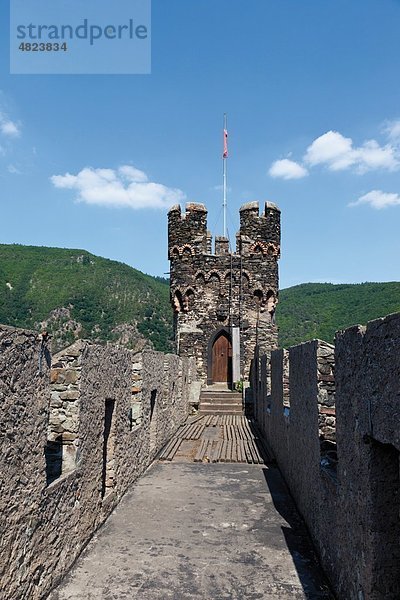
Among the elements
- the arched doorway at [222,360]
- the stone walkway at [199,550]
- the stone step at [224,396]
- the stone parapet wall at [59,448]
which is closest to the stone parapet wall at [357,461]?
the stone walkway at [199,550]

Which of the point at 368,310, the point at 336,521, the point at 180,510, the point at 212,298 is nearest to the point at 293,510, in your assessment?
the point at 180,510

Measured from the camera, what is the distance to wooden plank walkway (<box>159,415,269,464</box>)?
451 inches

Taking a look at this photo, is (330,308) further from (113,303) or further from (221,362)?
(221,362)

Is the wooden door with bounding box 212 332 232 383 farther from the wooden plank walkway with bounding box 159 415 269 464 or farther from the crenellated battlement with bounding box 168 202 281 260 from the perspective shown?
the wooden plank walkway with bounding box 159 415 269 464

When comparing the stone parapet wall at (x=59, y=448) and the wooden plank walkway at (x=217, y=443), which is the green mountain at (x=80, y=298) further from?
the stone parapet wall at (x=59, y=448)

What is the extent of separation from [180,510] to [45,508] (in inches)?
129

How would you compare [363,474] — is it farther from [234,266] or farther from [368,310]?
[368,310]

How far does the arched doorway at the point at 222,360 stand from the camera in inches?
953

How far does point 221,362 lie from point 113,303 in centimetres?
4385

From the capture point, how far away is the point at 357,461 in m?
4.23

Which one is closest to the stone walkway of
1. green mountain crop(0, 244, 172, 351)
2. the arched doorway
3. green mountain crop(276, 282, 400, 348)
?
the arched doorway

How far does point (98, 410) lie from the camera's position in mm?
6875

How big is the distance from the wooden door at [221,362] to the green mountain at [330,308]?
1088 inches

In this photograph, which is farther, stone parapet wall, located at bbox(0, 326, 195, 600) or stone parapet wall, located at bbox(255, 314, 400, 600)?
stone parapet wall, located at bbox(0, 326, 195, 600)
